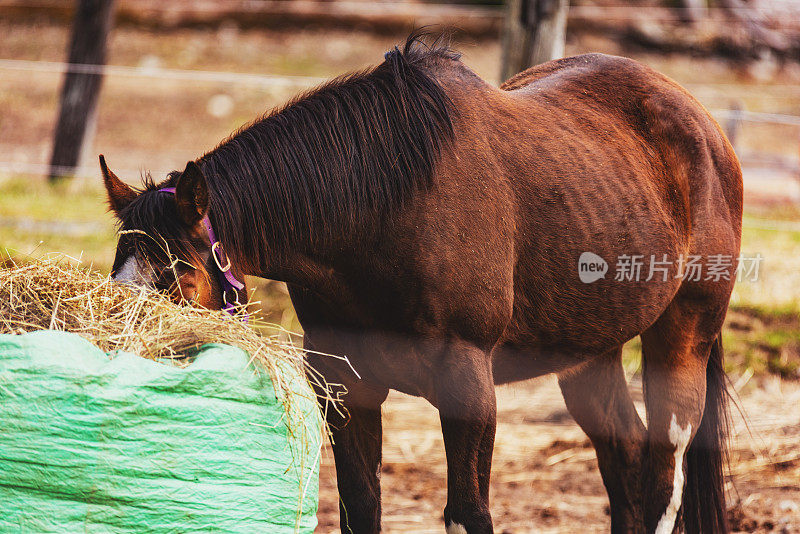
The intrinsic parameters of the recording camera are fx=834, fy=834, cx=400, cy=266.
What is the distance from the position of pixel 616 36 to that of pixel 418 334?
545 inches

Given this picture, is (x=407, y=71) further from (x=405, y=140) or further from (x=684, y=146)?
(x=684, y=146)

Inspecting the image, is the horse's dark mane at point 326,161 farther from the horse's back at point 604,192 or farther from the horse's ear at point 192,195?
the horse's back at point 604,192

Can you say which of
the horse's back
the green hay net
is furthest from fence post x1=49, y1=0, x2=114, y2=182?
the green hay net

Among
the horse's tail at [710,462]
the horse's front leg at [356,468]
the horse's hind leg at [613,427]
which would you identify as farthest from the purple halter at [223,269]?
the horse's tail at [710,462]

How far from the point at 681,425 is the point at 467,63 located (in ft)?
26.1

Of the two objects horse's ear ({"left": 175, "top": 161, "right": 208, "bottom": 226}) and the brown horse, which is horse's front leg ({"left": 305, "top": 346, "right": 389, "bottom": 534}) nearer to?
the brown horse

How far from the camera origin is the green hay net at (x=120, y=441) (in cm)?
177

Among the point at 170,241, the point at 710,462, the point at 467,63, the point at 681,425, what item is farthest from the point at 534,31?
the point at 467,63

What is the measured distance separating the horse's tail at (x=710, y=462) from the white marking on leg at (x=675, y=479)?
129 mm

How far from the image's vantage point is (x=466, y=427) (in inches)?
97.0

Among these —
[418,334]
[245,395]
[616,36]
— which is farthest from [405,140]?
[616,36]

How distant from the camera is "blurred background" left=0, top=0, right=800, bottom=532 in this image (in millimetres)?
4125

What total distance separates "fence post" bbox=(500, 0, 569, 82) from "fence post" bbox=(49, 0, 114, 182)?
5.09 m

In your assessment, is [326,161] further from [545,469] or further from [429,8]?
[429,8]
